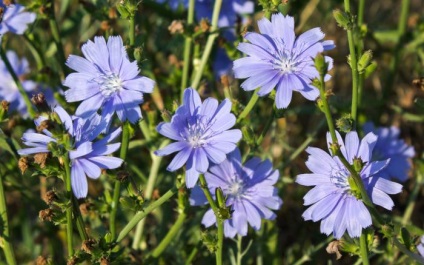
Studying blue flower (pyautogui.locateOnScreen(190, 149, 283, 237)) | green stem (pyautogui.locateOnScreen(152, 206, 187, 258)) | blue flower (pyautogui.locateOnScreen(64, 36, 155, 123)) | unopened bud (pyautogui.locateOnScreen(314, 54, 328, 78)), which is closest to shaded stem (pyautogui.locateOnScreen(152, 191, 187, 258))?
green stem (pyautogui.locateOnScreen(152, 206, 187, 258))

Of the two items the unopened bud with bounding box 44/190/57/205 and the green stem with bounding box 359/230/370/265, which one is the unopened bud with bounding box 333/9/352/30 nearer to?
the green stem with bounding box 359/230/370/265

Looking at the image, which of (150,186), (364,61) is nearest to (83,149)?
(150,186)

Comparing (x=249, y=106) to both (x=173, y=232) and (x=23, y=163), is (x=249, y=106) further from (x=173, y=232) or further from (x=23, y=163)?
(x=23, y=163)

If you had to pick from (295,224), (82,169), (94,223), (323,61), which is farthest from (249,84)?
(295,224)

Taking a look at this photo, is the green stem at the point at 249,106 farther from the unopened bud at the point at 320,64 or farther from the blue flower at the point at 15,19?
the blue flower at the point at 15,19

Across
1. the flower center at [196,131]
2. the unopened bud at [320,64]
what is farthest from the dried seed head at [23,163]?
the unopened bud at [320,64]

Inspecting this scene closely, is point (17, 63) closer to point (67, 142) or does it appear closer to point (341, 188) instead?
point (67, 142)

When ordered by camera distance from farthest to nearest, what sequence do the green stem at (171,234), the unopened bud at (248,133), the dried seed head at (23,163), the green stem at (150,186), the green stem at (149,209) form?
the green stem at (150,186)
the green stem at (171,234)
the unopened bud at (248,133)
the green stem at (149,209)
the dried seed head at (23,163)
